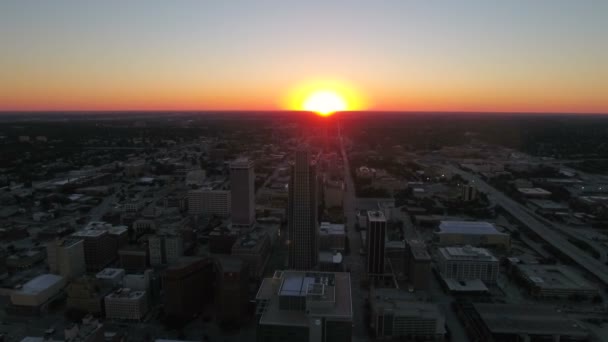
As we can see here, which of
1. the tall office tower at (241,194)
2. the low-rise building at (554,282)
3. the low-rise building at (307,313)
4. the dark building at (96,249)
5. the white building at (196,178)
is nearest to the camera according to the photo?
the low-rise building at (307,313)

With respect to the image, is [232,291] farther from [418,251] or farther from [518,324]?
[518,324]

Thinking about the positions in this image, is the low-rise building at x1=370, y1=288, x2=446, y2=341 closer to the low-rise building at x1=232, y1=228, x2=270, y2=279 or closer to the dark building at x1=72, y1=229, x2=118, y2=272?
the low-rise building at x1=232, y1=228, x2=270, y2=279

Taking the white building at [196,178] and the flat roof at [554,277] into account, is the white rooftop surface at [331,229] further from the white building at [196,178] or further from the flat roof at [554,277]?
the white building at [196,178]

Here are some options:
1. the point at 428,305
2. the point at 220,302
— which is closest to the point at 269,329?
the point at 220,302

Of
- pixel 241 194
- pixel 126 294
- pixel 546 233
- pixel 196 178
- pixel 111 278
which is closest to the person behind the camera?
pixel 126 294

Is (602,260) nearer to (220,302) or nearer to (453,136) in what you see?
(220,302)

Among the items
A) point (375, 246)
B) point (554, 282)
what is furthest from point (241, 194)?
point (554, 282)

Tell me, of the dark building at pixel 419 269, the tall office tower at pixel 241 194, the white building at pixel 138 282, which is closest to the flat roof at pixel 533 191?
the dark building at pixel 419 269
